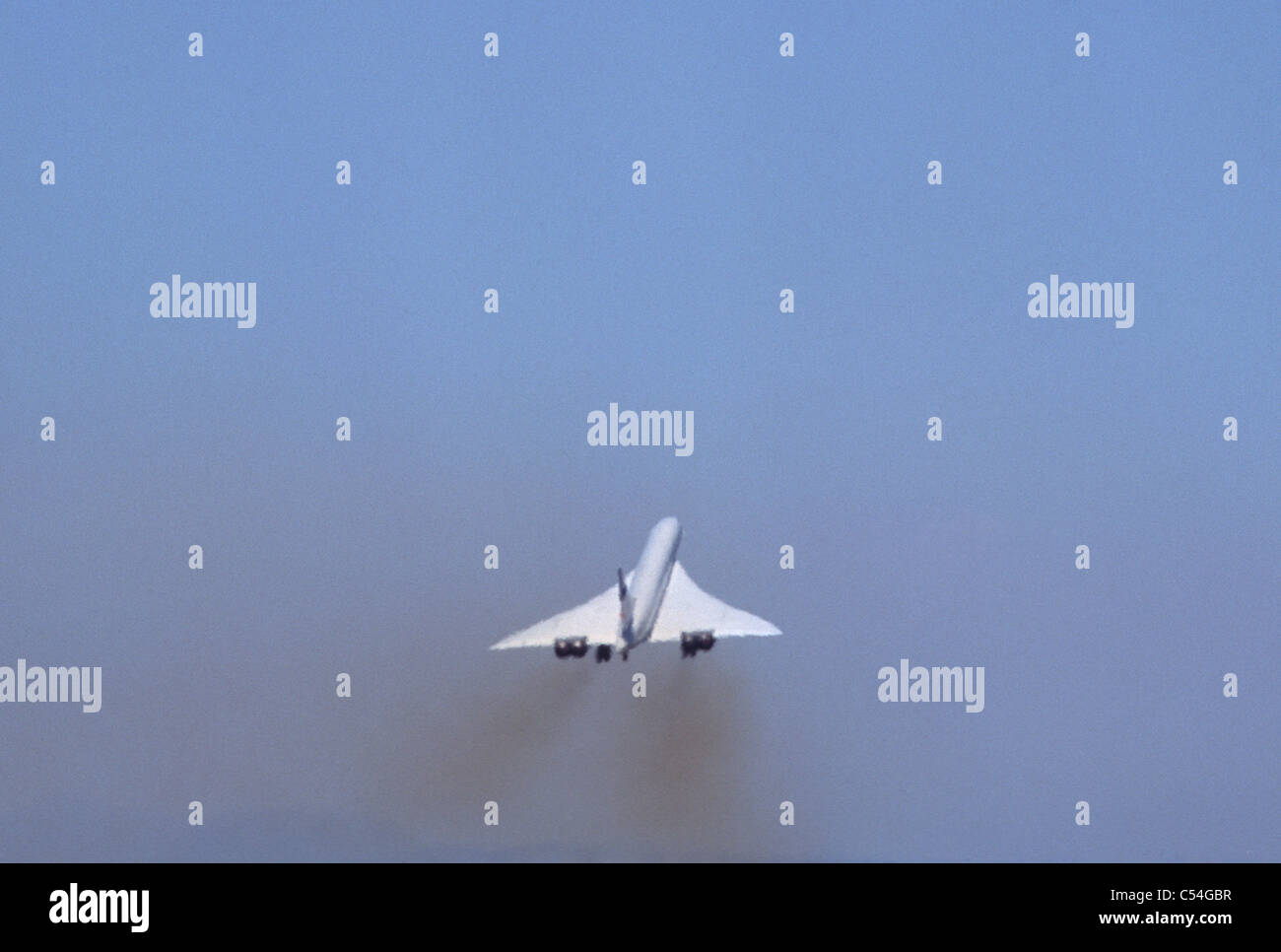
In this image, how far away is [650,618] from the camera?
214 feet

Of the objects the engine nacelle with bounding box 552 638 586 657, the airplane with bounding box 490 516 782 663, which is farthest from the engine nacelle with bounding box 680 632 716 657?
the engine nacelle with bounding box 552 638 586 657

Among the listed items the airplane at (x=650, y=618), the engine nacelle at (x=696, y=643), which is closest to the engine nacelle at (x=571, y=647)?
the airplane at (x=650, y=618)

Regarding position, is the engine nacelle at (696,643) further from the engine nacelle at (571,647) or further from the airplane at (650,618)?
the engine nacelle at (571,647)

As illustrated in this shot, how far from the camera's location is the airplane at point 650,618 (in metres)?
64.3

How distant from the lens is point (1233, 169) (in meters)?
58.8

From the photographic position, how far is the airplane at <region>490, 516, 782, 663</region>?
64312 mm

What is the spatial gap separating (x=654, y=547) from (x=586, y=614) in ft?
10.8

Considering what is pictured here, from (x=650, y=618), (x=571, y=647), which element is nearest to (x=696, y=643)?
→ (x=650, y=618)

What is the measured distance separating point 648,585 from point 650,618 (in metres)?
1.33

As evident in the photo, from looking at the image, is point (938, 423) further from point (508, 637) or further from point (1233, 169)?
point (508, 637)

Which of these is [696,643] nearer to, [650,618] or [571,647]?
[650,618]

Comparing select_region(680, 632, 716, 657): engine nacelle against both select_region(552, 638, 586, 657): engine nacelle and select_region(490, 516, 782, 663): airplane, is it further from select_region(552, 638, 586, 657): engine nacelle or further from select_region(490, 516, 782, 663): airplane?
select_region(552, 638, 586, 657): engine nacelle

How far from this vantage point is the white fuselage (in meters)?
63.5
